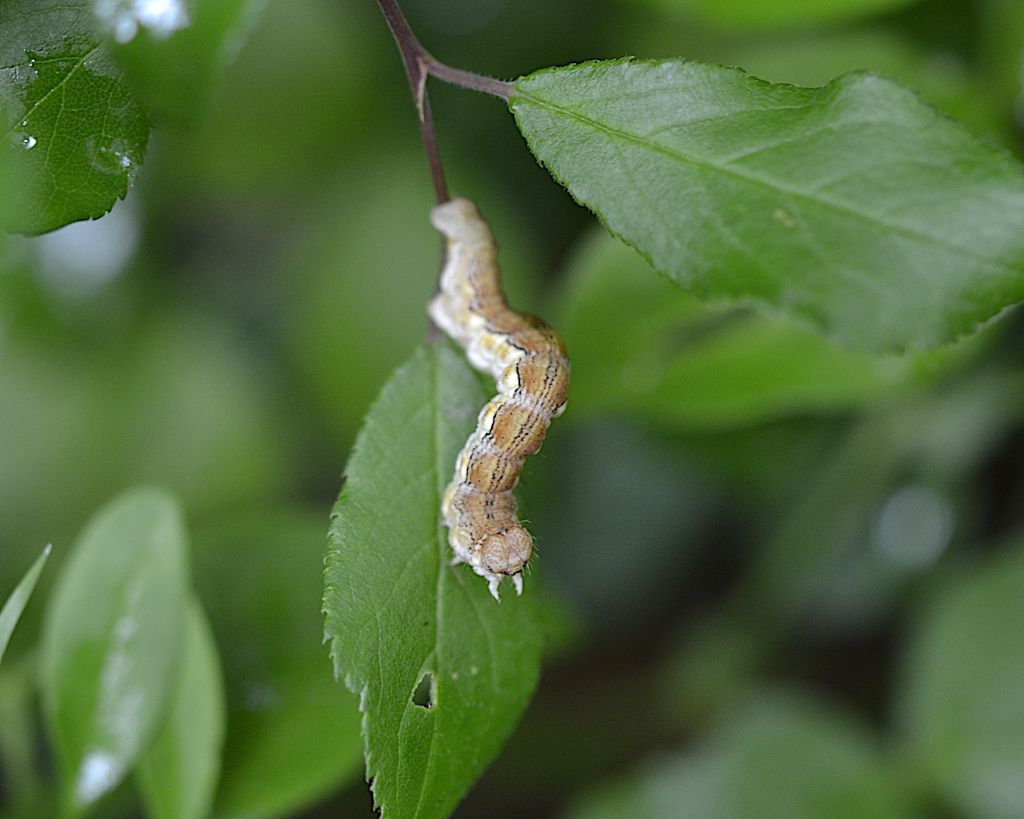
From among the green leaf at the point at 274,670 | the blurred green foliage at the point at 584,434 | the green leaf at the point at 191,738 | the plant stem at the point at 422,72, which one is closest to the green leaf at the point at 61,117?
the plant stem at the point at 422,72

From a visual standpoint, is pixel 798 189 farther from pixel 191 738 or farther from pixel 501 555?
pixel 191 738

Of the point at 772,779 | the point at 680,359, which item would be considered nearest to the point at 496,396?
the point at 680,359

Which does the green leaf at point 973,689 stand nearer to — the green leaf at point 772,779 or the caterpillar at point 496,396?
the green leaf at point 772,779

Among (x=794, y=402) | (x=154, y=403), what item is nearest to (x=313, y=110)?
(x=154, y=403)

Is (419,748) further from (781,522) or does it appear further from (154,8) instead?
(781,522)

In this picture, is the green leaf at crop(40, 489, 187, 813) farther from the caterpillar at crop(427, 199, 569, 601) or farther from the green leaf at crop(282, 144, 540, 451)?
the green leaf at crop(282, 144, 540, 451)

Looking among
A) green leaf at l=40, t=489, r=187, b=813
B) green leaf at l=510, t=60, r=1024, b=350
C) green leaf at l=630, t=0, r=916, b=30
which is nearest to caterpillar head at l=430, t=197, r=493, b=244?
green leaf at l=510, t=60, r=1024, b=350
